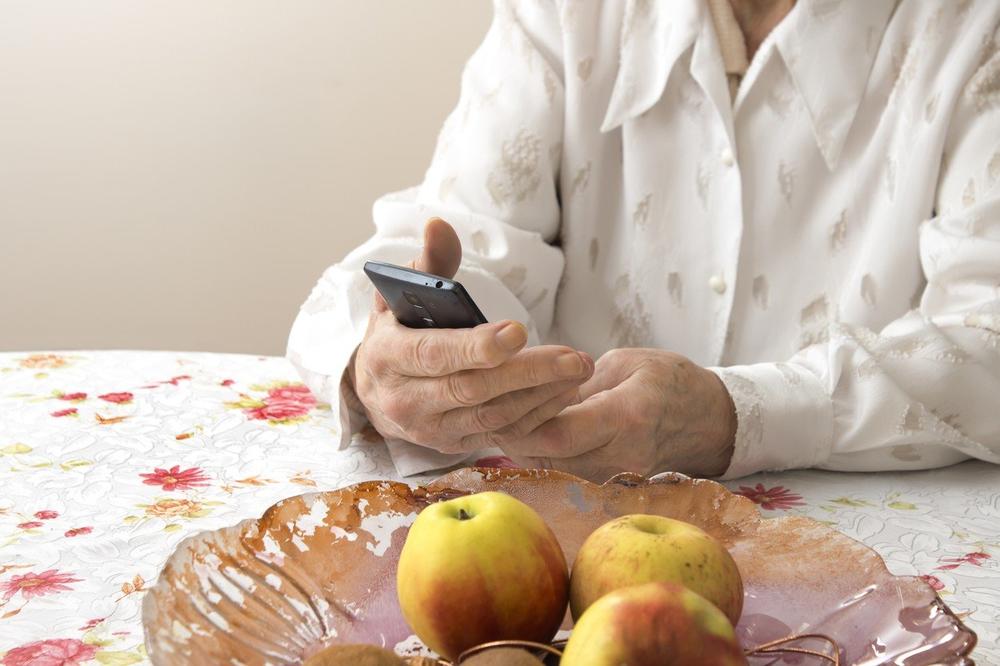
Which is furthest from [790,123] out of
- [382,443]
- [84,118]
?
[84,118]

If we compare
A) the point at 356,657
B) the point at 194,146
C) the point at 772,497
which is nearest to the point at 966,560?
the point at 772,497

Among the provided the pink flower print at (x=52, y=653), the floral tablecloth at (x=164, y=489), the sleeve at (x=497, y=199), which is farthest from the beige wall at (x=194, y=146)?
the pink flower print at (x=52, y=653)

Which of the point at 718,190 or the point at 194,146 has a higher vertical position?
the point at 718,190

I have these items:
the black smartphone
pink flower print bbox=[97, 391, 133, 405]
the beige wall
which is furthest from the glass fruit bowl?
the beige wall

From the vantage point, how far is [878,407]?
3.52 feet

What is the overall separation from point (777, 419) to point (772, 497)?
3.5 inches

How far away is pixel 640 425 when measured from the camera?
0.96 meters

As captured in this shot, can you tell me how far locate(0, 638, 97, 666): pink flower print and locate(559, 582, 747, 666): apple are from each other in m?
0.33

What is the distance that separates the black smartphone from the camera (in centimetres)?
82

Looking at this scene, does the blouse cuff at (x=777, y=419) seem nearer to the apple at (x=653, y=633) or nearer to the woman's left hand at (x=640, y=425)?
the woman's left hand at (x=640, y=425)

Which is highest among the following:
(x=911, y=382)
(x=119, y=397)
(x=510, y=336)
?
(x=510, y=336)

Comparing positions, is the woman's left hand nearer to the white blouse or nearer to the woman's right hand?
the woman's right hand

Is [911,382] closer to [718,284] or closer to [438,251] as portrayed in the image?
[718,284]

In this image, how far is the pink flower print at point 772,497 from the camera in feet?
3.13
